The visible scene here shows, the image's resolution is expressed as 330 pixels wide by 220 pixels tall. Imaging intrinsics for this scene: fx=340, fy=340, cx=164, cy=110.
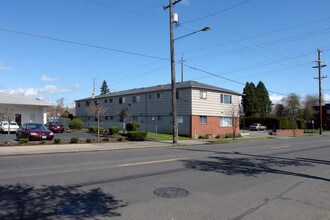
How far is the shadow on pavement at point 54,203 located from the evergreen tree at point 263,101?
78251 mm

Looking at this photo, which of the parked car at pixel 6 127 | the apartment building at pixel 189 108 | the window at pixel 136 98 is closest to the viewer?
the parked car at pixel 6 127

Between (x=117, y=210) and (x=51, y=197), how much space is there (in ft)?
5.69

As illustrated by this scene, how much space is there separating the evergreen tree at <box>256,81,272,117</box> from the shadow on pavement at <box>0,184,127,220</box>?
78251 millimetres

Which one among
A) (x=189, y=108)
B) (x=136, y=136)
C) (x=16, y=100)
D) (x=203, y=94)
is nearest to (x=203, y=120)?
(x=189, y=108)

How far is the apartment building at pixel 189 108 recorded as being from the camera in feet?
124

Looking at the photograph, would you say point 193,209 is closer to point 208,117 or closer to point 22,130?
point 22,130

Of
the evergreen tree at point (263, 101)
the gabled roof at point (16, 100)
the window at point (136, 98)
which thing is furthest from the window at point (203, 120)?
the evergreen tree at point (263, 101)

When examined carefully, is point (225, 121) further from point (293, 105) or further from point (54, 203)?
point (293, 105)

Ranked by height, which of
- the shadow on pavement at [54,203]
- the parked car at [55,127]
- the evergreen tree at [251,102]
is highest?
the evergreen tree at [251,102]

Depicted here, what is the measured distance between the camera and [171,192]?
8.06m

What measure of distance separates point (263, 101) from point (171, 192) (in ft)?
262

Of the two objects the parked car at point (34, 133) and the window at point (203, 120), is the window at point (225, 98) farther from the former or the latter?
the parked car at point (34, 133)

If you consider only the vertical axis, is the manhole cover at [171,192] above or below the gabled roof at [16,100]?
below

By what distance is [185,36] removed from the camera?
26.2 meters
